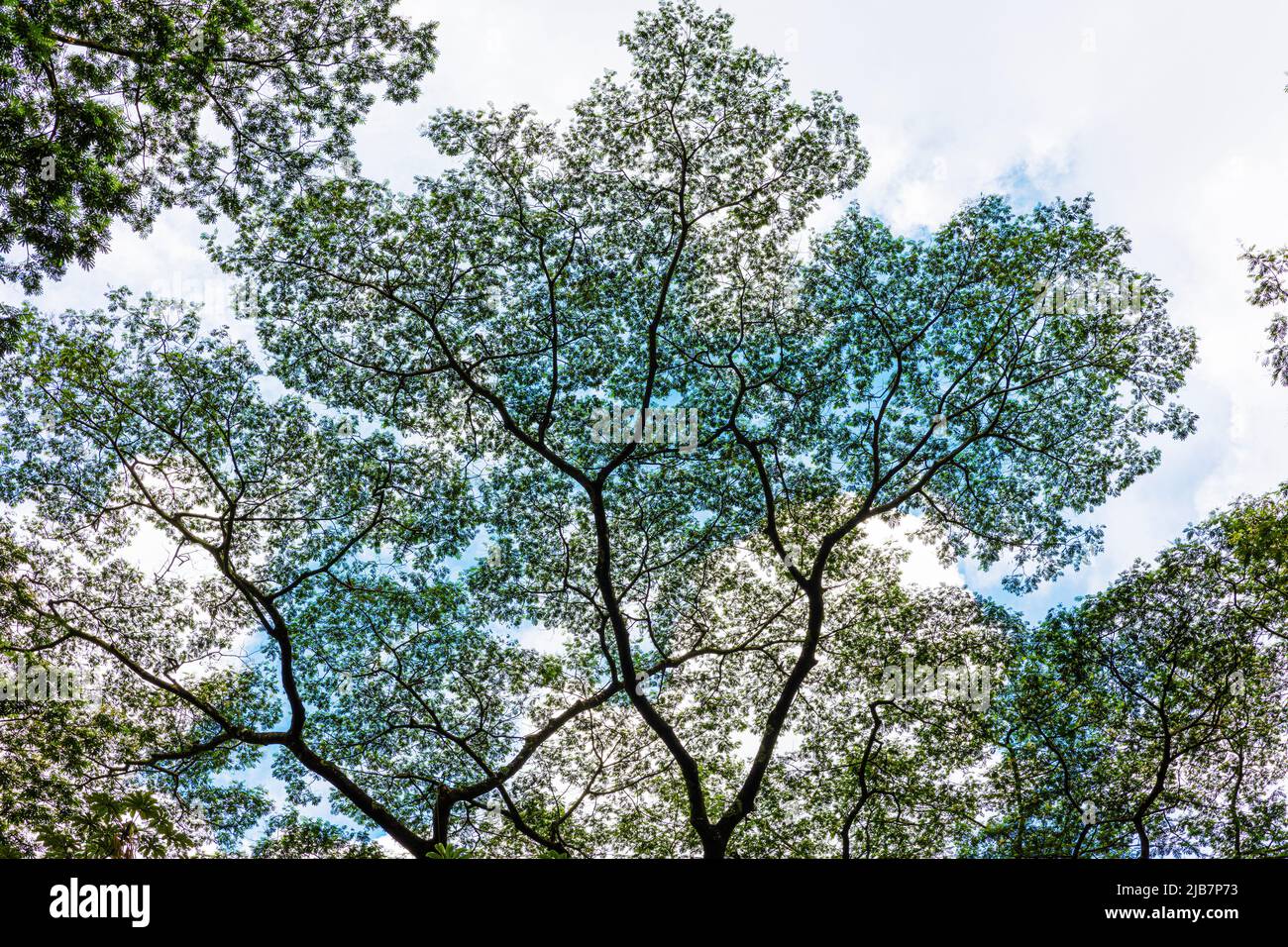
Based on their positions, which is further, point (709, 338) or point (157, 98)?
point (709, 338)

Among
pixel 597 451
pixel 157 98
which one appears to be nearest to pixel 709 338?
pixel 597 451

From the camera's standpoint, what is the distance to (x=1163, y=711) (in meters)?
13.9

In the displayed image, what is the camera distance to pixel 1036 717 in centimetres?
1470

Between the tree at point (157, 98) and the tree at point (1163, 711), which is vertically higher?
the tree at point (157, 98)

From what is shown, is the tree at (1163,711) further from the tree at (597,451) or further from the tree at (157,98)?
the tree at (157,98)

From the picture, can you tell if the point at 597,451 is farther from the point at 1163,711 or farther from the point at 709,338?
the point at 1163,711

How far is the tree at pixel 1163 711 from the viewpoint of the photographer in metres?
13.9

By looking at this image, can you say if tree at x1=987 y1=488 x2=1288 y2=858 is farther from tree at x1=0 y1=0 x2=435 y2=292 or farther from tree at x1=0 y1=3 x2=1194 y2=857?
tree at x1=0 y1=0 x2=435 y2=292

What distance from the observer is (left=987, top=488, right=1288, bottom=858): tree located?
13852 millimetres

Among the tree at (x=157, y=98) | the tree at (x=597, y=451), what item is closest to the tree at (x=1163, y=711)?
the tree at (x=597, y=451)
